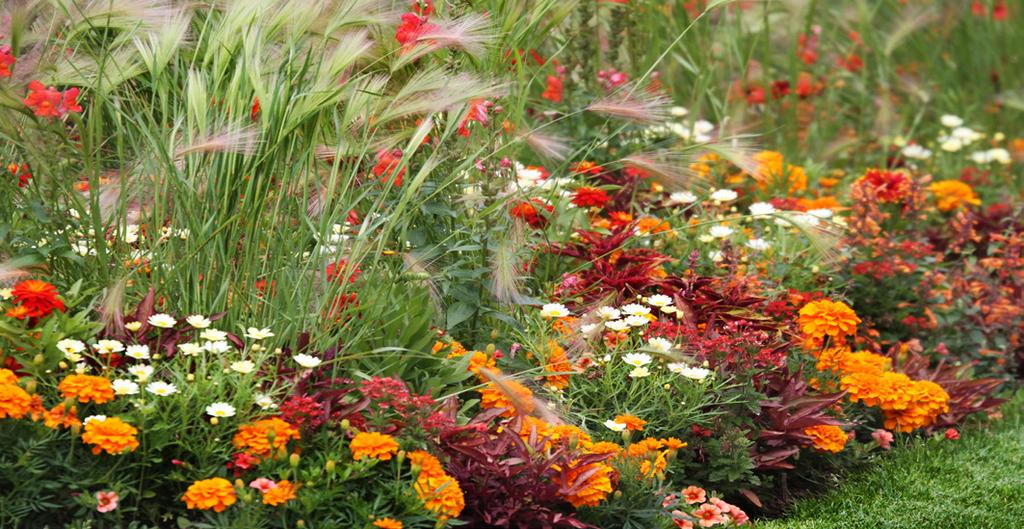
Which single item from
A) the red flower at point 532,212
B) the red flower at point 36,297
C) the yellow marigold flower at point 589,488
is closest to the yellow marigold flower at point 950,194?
the red flower at point 532,212

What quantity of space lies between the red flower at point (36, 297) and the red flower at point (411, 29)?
1109 mm

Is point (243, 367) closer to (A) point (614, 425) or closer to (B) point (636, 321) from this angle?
(A) point (614, 425)

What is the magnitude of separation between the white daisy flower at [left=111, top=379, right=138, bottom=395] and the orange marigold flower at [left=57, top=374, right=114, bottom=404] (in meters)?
0.05

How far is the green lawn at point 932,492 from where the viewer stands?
378cm

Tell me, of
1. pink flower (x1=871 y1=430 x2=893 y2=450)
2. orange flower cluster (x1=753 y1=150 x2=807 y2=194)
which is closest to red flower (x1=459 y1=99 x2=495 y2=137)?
pink flower (x1=871 y1=430 x2=893 y2=450)

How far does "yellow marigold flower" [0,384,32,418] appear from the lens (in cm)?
289

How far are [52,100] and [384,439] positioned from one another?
1.18 m

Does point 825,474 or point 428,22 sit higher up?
point 428,22

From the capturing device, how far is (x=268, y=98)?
11.0 ft

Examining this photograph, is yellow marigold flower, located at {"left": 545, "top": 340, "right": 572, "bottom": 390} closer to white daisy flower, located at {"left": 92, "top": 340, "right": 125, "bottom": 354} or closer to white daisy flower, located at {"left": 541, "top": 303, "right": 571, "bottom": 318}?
white daisy flower, located at {"left": 541, "top": 303, "right": 571, "bottom": 318}

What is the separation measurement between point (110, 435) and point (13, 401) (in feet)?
0.73

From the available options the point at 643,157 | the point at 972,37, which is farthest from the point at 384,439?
the point at 972,37

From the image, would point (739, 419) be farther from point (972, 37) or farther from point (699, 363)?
point (972, 37)

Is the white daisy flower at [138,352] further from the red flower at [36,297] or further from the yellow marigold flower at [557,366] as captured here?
the yellow marigold flower at [557,366]
